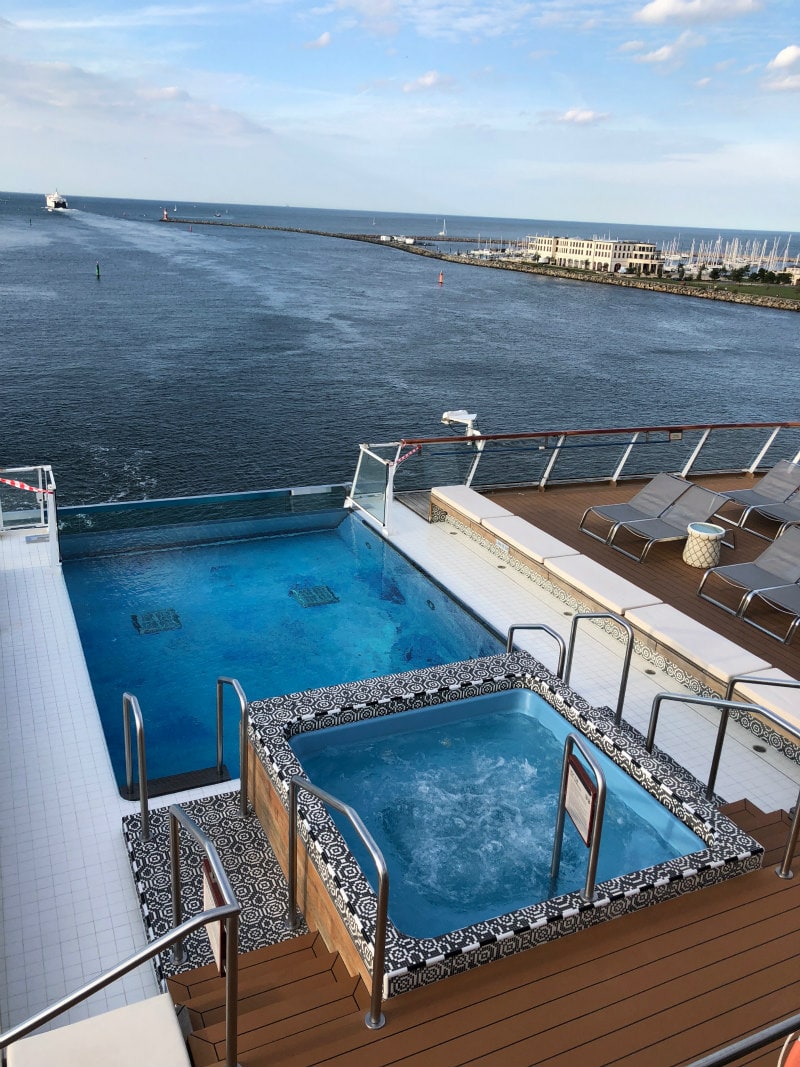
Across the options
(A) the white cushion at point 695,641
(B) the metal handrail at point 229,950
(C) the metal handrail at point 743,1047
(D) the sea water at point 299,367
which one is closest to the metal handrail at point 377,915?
(B) the metal handrail at point 229,950

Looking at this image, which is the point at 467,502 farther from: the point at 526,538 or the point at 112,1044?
the point at 112,1044

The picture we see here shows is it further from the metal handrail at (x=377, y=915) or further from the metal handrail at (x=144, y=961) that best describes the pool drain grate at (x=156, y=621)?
the metal handrail at (x=144, y=961)

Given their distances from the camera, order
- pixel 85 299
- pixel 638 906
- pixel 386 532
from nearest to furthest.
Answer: pixel 638 906, pixel 386 532, pixel 85 299

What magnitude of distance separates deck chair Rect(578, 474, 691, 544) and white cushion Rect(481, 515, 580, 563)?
62 centimetres

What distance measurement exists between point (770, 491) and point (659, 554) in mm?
2024

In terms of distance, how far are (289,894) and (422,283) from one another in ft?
246

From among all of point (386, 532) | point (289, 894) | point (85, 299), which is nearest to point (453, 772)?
point (289, 894)

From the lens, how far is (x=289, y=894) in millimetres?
3988

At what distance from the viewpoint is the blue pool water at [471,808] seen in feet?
14.3

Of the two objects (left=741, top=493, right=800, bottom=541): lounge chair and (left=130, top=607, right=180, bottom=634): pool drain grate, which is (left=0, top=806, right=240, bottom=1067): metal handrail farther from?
(left=741, top=493, right=800, bottom=541): lounge chair

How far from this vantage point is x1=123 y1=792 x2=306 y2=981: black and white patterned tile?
391cm

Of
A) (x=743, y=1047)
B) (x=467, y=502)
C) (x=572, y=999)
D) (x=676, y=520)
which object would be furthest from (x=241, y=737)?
(x=676, y=520)

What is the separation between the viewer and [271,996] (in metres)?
3.19

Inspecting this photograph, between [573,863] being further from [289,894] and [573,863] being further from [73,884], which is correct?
[73,884]
